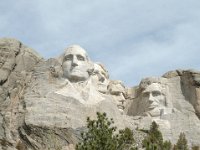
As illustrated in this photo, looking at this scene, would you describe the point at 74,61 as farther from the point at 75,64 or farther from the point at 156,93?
the point at 156,93

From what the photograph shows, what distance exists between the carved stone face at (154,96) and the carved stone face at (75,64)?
2750mm

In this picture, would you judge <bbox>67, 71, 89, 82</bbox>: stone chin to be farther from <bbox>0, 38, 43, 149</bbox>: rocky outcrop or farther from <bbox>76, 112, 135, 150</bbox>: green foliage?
<bbox>76, 112, 135, 150</bbox>: green foliage

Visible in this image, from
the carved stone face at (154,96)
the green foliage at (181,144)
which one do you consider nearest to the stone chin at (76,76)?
the carved stone face at (154,96)

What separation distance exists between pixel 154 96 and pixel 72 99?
3.91 metres

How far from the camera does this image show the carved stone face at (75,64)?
22.8m

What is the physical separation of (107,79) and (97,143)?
9.57 m

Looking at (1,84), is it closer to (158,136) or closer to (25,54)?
(25,54)

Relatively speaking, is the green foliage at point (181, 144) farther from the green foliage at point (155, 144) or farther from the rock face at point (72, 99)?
the green foliage at point (155, 144)

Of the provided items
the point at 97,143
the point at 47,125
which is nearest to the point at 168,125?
the point at 47,125

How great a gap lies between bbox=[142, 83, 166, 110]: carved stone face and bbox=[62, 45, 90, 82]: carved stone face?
2.75 m

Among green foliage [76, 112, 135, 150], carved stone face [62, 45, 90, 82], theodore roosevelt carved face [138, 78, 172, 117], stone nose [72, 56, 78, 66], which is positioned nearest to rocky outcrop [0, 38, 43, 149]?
carved stone face [62, 45, 90, 82]

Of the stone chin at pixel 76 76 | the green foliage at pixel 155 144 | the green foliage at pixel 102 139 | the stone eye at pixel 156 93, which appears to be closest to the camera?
the green foliage at pixel 155 144

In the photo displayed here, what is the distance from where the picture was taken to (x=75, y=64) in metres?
22.8

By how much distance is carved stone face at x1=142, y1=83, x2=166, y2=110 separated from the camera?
24.6 m
